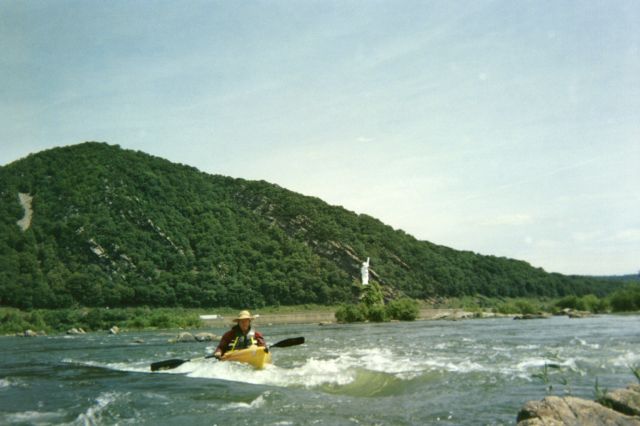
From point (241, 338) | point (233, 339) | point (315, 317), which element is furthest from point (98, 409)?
point (315, 317)

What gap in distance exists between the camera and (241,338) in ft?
66.8

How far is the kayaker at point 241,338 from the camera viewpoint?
2009cm

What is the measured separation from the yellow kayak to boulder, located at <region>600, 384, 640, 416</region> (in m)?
12.8

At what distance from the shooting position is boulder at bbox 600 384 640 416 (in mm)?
9188

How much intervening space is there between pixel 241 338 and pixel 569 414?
14010 mm

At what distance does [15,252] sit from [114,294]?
24904mm

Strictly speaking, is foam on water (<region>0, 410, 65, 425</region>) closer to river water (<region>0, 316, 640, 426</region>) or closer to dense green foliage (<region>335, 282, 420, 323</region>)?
river water (<region>0, 316, 640, 426</region>)

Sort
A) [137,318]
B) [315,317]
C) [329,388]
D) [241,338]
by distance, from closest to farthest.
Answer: [329,388], [241,338], [137,318], [315,317]

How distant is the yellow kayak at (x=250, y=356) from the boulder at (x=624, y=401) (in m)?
12.8

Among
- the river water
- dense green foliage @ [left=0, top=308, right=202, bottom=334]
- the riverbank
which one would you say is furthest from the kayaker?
dense green foliage @ [left=0, top=308, right=202, bottom=334]

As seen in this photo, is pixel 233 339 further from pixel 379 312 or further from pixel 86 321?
pixel 86 321

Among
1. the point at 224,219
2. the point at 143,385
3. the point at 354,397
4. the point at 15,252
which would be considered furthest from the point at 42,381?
the point at 224,219

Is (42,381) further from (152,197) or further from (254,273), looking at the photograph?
(152,197)

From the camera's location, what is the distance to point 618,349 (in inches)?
915
